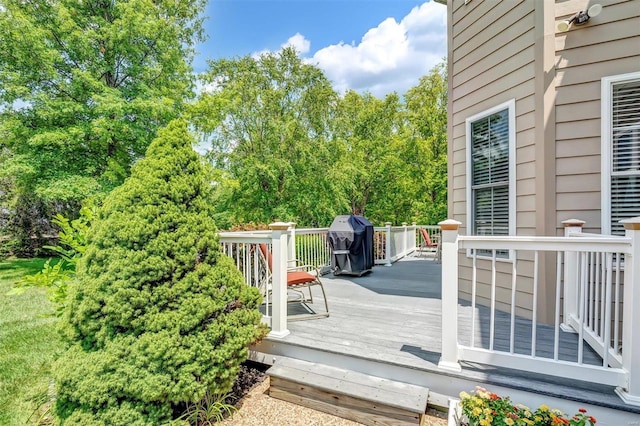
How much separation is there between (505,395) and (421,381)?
1.92 ft

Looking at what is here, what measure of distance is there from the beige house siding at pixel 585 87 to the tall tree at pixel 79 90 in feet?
29.8

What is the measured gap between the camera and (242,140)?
13.7 m

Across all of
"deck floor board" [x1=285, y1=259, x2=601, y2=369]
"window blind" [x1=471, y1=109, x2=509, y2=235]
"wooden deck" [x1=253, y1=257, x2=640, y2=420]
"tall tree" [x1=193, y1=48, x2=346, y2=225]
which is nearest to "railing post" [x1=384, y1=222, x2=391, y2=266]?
"deck floor board" [x1=285, y1=259, x2=601, y2=369]

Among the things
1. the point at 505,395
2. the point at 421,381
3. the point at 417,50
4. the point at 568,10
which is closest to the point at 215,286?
the point at 421,381

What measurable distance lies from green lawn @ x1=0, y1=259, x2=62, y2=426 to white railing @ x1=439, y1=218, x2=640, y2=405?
3.56m

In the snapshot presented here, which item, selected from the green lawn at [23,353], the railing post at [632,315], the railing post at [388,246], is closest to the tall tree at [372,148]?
the railing post at [388,246]

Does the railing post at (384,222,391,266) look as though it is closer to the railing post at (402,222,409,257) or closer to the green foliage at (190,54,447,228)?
the railing post at (402,222,409,257)

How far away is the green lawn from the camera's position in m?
2.66

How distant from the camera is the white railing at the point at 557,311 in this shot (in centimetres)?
192

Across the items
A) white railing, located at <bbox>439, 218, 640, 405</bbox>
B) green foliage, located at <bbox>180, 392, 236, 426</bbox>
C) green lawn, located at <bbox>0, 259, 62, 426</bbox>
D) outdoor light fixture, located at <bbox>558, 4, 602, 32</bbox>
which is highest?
outdoor light fixture, located at <bbox>558, 4, 602, 32</bbox>

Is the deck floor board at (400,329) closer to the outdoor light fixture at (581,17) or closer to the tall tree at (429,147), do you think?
the outdoor light fixture at (581,17)

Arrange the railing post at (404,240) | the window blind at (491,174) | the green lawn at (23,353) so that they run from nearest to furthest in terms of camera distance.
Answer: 1. the green lawn at (23,353)
2. the window blind at (491,174)
3. the railing post at (404,240)

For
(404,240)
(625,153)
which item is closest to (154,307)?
(625,153)

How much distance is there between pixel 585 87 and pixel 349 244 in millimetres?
4102
